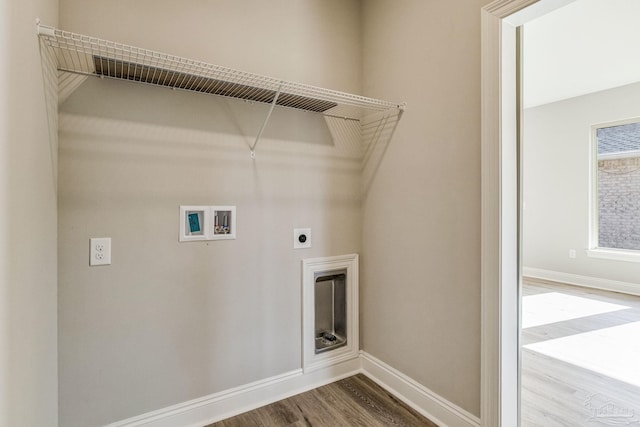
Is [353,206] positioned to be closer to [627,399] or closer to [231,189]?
[231,189]

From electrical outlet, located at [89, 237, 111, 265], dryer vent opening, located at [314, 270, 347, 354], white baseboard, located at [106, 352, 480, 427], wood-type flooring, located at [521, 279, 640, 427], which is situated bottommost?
wood-type flooring, located at [521, 279, 640, 427]

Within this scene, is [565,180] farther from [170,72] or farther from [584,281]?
[170,72]

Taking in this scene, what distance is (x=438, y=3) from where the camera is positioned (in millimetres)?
1742

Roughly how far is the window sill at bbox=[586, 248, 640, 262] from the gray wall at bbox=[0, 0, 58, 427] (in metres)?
6.17

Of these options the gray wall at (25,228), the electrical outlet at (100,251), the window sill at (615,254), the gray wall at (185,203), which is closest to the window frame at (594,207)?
the window sill at (615,254)

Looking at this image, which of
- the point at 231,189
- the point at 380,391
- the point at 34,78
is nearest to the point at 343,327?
the point at 380,391

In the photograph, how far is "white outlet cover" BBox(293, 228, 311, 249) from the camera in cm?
205

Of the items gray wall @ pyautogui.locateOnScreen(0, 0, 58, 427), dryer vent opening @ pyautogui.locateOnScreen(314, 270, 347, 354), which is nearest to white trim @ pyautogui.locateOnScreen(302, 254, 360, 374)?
dryer vent opening @ pyautogui.locateOnScreen(314, 270, 347, 354)

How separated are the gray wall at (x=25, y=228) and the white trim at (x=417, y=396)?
1.77 metres

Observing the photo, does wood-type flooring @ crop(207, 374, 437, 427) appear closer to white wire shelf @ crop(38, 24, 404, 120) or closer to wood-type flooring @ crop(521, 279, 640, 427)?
wood-type flooring @ crop(521, 279, 640, 427)

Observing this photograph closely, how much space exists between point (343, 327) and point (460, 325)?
35.8 inches

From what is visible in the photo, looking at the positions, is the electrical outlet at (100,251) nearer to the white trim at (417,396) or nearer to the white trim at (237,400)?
the white trim at (237,400)

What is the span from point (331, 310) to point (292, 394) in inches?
24.5

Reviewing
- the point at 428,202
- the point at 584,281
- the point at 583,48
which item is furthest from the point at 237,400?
the point at 584,281
